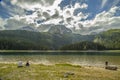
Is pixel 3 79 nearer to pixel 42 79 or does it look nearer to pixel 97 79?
pixel 42 79

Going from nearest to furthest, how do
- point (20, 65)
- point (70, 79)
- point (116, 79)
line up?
1. point (70, 79)
2. point (116, 79)
3. point (20, 65)

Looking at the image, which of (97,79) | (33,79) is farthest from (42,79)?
(97,79)

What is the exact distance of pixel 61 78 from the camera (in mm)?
36688

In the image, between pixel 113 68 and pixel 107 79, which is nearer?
pixel 107 79

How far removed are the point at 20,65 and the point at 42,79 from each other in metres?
17.5

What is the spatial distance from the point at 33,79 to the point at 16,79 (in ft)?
9.26

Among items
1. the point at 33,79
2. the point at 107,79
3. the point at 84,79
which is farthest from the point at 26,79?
the point at 107,79

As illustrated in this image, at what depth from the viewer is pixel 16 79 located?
36438 millimetres

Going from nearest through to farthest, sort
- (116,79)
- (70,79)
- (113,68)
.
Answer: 1. (70,79)
2. (116,79)
3. (113,68)

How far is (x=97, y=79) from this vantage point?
36.8m

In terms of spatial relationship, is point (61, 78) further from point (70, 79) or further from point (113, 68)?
point (113, 68)

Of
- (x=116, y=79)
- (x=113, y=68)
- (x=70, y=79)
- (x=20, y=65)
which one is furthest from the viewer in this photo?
(x=113, y=68)

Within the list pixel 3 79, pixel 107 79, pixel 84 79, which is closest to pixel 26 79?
pixel 3 79

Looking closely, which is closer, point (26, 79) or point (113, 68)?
point (26, 79)
